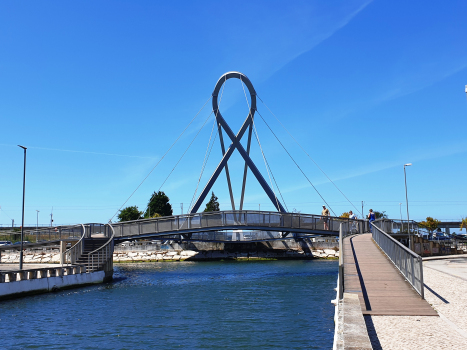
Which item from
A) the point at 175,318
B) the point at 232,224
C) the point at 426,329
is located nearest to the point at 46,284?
the point at 175,318

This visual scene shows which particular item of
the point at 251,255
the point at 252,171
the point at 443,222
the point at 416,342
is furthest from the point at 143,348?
the point at 443,222

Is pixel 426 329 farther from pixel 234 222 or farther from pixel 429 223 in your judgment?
pixel 429 223

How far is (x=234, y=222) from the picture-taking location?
3800 centimetres

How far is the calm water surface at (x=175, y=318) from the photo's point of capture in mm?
14070

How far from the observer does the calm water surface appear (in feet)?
46.2

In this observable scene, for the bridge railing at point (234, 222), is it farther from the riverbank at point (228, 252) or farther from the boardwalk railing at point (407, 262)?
the riverbank at point (228, 252)

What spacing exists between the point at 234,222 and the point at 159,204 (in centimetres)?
5811

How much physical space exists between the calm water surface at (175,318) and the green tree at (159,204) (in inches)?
2504

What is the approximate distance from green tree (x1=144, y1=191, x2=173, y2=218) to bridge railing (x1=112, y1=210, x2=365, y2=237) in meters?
53.6

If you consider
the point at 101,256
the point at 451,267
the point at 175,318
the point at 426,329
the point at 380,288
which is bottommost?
the point at 175,318

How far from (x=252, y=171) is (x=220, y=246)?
1305 centimetres

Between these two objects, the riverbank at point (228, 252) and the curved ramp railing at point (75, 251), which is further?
the riverbank at point (228, 252)

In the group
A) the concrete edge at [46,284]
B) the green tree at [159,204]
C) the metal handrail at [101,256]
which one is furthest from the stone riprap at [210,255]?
the green tree at [159,204]

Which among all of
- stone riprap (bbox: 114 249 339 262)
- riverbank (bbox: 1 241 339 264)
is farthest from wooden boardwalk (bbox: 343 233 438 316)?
riverbank (bbox: 1 241 339 264)
